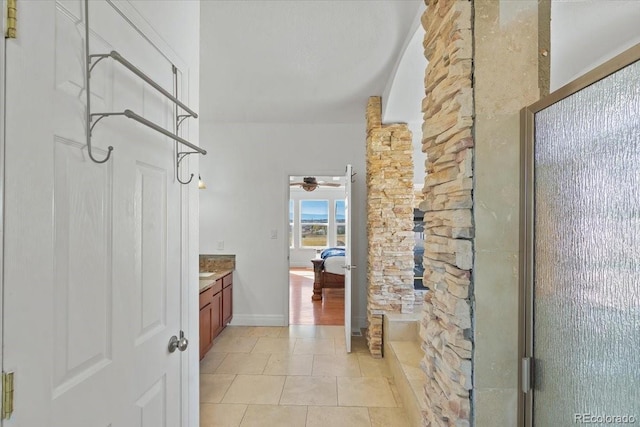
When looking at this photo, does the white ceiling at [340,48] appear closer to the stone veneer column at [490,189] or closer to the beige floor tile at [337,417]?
the stone veneer column at [490,189]

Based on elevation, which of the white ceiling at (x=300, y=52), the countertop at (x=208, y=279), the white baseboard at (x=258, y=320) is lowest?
the white baseboard at (x=258, y=320)

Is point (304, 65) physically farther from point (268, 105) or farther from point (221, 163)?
point (221, 163)

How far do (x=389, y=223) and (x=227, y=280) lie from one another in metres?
2.23

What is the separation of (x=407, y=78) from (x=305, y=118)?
177cm

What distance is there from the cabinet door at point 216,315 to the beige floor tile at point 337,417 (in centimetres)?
162

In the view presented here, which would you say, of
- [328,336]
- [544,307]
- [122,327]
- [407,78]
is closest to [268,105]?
[407,78]

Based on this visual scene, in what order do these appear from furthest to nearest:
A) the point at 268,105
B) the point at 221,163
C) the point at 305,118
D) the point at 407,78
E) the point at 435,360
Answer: the point at 221,163 < the point at 305,118 < the point at 268,105 < the point at 407,78 < the point at 435,360

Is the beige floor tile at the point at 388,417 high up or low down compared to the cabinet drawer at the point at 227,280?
down

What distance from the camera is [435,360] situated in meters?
1.35

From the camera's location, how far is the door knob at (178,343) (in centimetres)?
137

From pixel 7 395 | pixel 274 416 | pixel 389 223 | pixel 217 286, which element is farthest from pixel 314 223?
pixel 7 395

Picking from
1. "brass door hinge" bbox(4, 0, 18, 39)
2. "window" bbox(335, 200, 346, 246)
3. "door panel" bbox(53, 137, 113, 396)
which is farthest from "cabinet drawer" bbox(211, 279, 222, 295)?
"window" bbox(335, 200, 346, 246)

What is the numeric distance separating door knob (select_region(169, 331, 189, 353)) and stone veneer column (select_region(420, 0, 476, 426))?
1024 millimetres
